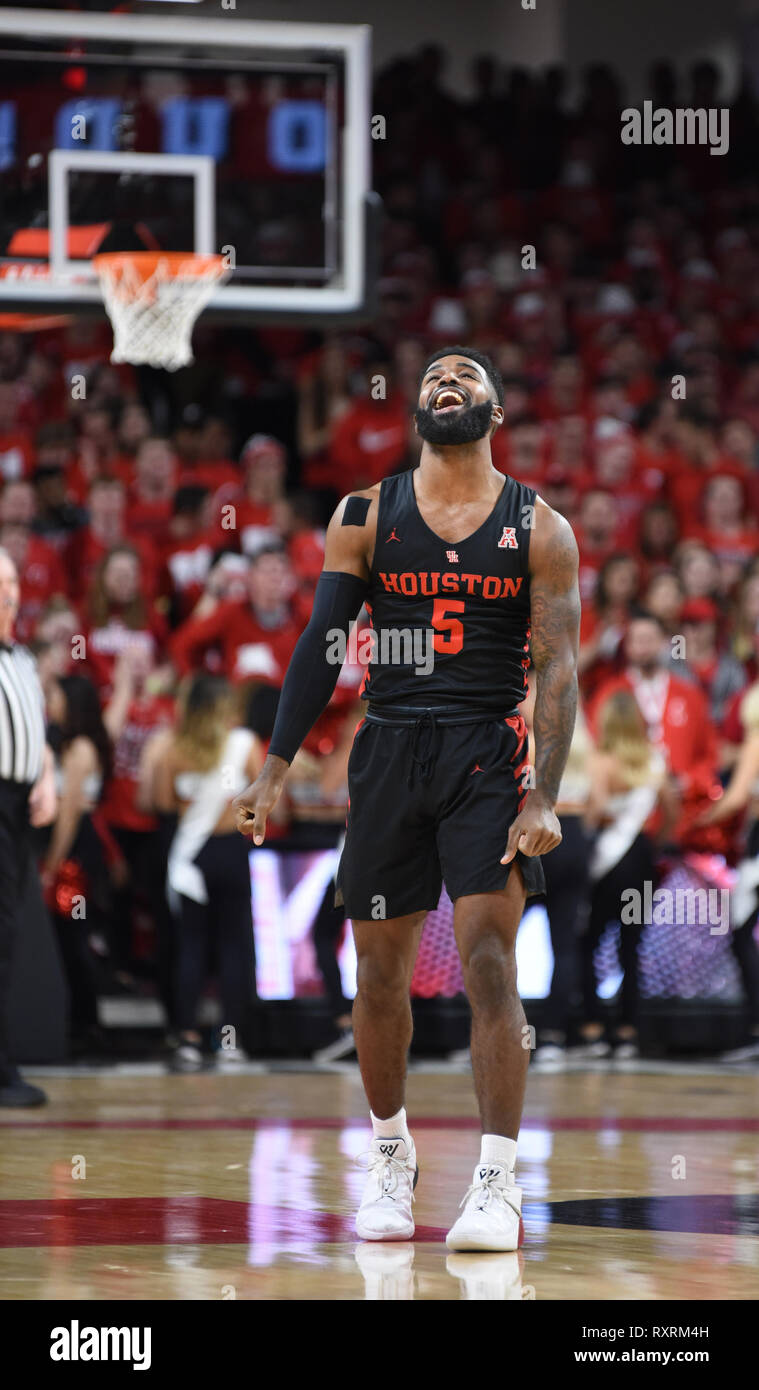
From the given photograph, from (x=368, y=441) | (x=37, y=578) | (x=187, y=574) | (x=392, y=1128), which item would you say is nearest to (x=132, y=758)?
(x=37, y=578)

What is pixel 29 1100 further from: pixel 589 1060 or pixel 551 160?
pixel 551 160

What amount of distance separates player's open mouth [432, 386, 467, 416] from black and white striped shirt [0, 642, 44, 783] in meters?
3.67

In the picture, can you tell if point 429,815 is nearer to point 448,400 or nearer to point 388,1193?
point 388,1193

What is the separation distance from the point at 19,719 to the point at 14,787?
31 cm

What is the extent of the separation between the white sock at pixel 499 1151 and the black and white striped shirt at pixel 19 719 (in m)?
4.01

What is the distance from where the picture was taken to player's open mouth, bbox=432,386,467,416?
589cm

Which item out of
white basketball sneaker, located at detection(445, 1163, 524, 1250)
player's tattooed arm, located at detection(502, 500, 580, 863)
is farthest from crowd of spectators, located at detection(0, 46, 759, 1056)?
white basketball sneaker, located at detection(445, 1163, 524, 1250)

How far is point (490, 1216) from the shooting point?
549 centimetres

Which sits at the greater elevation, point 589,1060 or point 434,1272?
point 434,1272

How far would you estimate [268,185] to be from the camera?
11.4 m

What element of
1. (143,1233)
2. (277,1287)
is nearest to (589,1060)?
(143,1233)

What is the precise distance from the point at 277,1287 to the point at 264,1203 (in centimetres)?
155

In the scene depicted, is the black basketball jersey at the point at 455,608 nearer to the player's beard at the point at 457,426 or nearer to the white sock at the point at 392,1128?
the player's beard at the point at 457,426

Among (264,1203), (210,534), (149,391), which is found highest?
(149,391)
